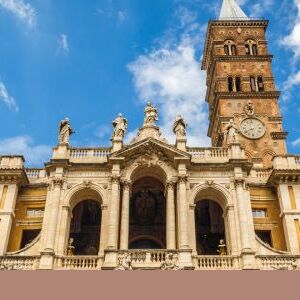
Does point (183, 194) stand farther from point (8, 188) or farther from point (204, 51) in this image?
point (204, 51)

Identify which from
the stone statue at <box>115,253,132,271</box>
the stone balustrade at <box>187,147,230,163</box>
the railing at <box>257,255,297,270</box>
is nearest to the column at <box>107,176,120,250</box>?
the stone statue at <box>115,253,132,271</box>

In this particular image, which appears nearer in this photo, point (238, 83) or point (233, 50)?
point (238, 83)

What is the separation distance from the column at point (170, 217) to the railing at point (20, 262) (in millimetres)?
8692

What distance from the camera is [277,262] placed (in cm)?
2884

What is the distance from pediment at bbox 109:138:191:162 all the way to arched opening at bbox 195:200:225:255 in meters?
6.60

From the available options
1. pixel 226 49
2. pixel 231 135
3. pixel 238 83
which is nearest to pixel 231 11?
pixel 226 49

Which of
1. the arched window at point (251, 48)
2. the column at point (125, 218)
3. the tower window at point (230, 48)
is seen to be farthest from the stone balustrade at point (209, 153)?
the arched window at point (251, 48)

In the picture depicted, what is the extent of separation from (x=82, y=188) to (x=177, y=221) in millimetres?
7232

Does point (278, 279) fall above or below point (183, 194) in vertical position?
below

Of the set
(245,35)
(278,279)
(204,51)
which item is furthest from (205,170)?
(204,51)

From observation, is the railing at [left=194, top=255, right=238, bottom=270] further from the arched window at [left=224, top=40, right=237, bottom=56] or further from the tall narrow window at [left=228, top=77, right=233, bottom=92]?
the arched window at [left=224, top=40, right=237, bottom=56]

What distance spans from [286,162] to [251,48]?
80.9 feet

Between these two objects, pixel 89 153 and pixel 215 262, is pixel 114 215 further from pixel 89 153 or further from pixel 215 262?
pixel 215 262

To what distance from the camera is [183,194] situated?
101 feet
